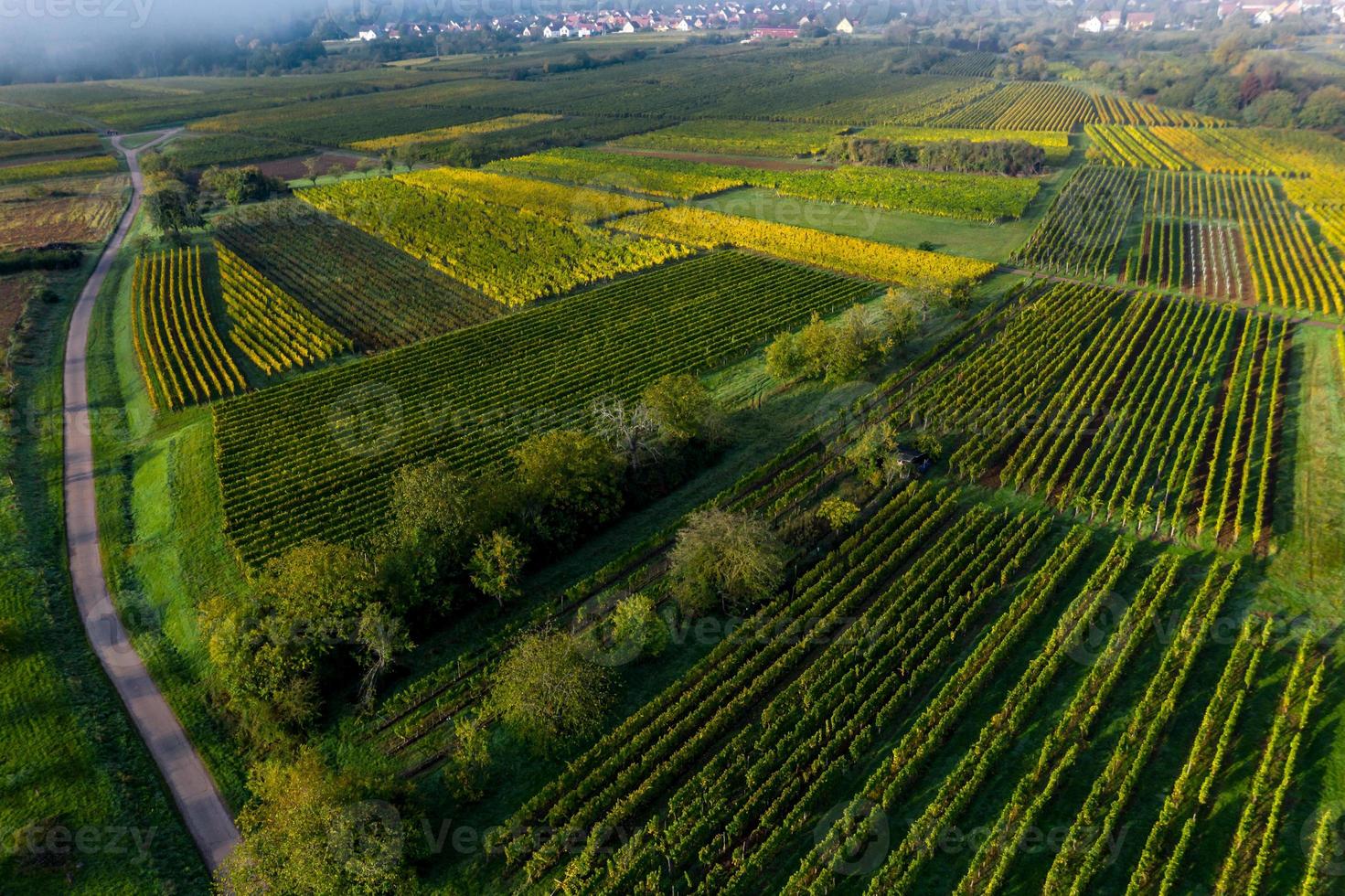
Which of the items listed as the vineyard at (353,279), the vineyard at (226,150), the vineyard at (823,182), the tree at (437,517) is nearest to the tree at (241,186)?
the vineyard at (353,279)

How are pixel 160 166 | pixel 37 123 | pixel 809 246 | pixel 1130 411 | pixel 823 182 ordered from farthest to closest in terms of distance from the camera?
pixel 37 123, pixel 160 166, pixel 823 182, pixel 809 246, pixel 1130 411

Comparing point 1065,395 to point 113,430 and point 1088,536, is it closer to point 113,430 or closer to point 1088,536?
point 1088,536

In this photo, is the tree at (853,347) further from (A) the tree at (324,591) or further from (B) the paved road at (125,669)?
→ (B) the paved road at (125,669)

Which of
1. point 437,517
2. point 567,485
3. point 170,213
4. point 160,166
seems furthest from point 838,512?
point 160,166

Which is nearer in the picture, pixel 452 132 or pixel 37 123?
pixel 452 132

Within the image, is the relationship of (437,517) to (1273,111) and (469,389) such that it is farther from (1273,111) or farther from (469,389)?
(1273,111)

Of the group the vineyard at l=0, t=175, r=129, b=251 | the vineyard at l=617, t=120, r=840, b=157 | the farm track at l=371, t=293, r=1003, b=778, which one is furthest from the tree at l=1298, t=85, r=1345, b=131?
the vineyard at l=0, t=175, r=129, b=251

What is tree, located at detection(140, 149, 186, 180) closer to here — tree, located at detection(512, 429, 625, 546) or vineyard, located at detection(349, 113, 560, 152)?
vineyard, located at detection(349, 113, 560, 152)
